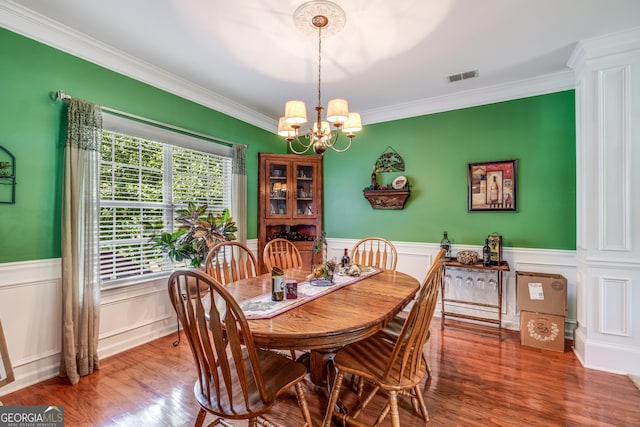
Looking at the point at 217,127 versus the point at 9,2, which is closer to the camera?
the point at 9,2

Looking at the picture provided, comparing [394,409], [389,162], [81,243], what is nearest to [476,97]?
[389,162]

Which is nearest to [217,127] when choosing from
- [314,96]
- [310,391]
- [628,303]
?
[314,96]

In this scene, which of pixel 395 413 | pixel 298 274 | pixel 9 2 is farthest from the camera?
pixel 298 274

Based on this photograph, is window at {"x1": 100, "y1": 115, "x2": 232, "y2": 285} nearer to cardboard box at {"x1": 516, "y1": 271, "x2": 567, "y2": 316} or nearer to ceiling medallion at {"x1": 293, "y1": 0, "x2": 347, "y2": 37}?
ceiling medallion at {"x1": 293, "y1": 0, "x2": 347, "y2": 37}

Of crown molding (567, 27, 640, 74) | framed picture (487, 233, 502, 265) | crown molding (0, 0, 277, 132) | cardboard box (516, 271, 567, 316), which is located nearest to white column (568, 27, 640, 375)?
crown molding (567, 27, 640, 74)

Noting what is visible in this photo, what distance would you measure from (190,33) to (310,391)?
2.89m

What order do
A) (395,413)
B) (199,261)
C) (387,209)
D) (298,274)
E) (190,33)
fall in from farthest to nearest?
(387,209), (199,261), (298,274), (190,33), (395,413)

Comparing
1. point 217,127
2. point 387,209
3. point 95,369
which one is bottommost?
point 95,369

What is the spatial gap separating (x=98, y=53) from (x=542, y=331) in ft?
15.7

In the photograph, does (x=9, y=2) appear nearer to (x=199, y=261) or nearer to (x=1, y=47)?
(x=1, y=47)

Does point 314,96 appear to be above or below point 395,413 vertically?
above

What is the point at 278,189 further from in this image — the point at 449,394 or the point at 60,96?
the point at 449,394

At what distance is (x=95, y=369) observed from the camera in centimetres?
238

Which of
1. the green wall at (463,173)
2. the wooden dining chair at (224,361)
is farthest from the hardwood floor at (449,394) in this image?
the green wall at (463,173)
